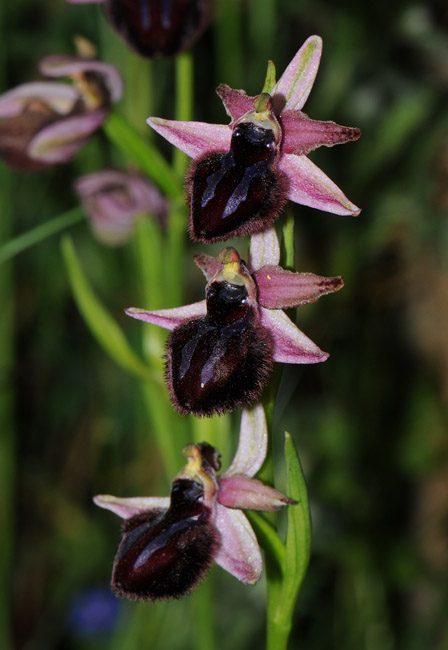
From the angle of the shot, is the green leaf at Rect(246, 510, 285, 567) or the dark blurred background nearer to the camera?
the green leaf at Rect(246, 510, 285, 567)

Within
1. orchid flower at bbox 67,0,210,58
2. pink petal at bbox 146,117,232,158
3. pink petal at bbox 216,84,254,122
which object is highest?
orchid flower at bbox 67,0,210,58

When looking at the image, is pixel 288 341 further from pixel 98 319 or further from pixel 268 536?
pixel 98 319

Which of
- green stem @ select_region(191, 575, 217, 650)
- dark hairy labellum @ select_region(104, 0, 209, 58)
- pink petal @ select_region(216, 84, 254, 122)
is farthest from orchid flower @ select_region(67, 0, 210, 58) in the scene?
green stem @ select_region(191, 575, 217, 650)

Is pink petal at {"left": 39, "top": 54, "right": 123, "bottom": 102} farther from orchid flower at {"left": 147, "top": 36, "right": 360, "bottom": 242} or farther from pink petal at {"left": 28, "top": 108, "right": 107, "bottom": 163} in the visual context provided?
orchid flower at {"left": 147, "top": 36, "right": 360, "bottom": 242}

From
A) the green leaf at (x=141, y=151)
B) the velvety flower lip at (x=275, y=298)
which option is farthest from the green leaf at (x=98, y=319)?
the velvety flower lip at (x=275, y=298)

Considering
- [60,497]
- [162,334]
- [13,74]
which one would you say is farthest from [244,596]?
[13,74]

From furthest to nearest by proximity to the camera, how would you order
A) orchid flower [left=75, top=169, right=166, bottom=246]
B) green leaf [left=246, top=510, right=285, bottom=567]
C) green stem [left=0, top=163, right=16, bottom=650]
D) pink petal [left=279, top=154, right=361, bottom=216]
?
green stem [left=0, top=163, right=16, bottom=650] < orchid flower [left=75, top=169, right=166, bottom=246] < green leaf [left=246, top=510, right=285, bottom=567] < pink petal [left=279, top=154, right=361, bottom=216]

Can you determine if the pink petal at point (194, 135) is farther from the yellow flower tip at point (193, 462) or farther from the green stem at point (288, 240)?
the yellow flower tip at point (193, 462)
